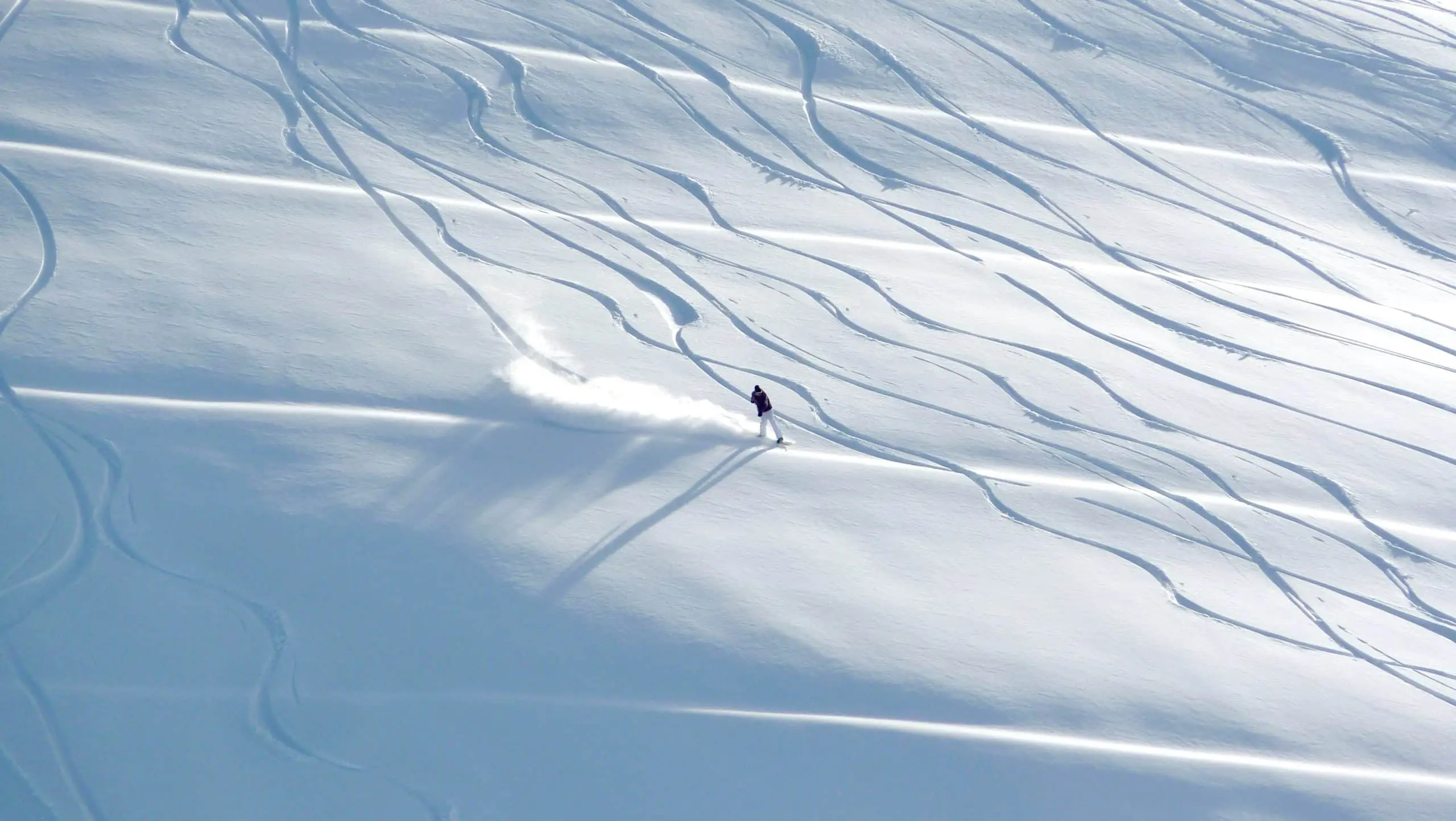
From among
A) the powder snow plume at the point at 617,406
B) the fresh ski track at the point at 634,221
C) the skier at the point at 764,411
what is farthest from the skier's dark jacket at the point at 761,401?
the fresh ski track at the point at 634,221

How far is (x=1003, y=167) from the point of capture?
29.5 feet

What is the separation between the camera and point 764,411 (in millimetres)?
6113

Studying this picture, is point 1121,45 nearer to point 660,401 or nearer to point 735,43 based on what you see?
point 735,43

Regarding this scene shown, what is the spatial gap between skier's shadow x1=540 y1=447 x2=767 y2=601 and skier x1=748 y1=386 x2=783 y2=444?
13 centimetres

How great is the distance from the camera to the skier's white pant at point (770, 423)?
622 centimetres

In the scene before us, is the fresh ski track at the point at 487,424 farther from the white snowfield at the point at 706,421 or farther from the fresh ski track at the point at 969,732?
the fresh ski track at the point at 969,732

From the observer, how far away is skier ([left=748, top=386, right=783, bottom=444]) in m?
6.08

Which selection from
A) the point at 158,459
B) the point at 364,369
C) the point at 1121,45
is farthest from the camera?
the point at 1121,45

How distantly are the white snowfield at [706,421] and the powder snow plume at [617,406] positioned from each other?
0.03 meters

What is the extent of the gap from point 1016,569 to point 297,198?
457cm

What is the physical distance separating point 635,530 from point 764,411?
0.96 metres

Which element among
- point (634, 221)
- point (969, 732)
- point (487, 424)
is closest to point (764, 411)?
point (487, 424)

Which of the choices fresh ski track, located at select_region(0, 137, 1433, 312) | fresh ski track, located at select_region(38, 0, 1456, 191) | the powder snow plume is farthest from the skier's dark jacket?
fresh ski track, located at select_region(38, 0, 1456, 191)

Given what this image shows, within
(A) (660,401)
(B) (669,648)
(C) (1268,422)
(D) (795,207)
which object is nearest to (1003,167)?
(D) (795,207)
